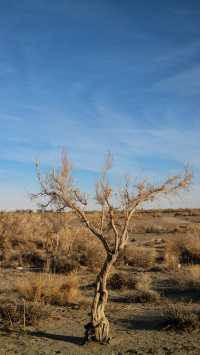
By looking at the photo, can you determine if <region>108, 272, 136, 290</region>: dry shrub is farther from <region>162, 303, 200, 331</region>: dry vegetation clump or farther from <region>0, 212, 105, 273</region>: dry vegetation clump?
<region>162, 303, 200, 331</region>: dry vegetation clump

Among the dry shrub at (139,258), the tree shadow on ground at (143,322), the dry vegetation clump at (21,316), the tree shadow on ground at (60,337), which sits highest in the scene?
the dry shrub at (139,258)

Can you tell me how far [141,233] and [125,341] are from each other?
30.7m

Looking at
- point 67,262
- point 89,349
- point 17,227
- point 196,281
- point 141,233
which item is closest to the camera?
point 89,349

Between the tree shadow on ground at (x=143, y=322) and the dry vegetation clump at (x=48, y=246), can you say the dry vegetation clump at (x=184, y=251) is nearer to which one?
the dry vegetation clump at (x=48, y=246)

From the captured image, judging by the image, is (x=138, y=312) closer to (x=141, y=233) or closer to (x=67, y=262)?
(x=67, y=262)

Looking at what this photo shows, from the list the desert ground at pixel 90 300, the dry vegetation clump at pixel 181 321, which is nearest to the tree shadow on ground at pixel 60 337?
the desert ground at pixel 90 300

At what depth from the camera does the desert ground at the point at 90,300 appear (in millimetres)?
10438

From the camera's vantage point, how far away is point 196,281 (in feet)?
55.5

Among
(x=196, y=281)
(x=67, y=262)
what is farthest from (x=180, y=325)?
(x=67, y=262)

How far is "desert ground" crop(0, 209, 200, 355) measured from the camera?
1044 cm

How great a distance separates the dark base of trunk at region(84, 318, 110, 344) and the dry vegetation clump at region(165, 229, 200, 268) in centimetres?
1242

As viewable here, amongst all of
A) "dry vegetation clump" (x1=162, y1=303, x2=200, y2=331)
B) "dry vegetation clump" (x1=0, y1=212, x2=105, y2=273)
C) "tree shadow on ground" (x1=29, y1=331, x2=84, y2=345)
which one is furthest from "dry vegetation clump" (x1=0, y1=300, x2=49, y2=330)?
"dry vegetation clump" (x1=0, y1=212, x2=105, y2=273)

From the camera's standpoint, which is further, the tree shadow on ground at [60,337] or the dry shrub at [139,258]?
the dry shrub at [139,258]

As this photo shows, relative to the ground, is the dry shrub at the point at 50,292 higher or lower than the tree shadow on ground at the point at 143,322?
higher
